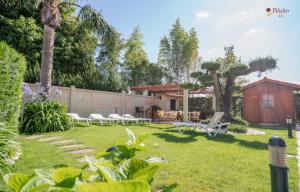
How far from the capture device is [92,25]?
12531 millimetres

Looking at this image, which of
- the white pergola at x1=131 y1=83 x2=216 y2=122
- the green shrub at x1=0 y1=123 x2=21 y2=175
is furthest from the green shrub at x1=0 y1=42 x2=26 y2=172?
the white pergola at x1=131 y1=83 x2=216 y2=122

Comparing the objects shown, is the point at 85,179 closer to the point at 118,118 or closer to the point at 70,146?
the point at 70,146

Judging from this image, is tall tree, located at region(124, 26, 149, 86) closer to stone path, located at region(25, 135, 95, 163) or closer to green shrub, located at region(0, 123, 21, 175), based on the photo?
stone path, located at region(25, 135, 95, 163)

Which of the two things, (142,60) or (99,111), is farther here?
(142,60)

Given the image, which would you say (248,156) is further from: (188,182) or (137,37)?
(137,37)

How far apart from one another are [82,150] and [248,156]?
14.2 feet

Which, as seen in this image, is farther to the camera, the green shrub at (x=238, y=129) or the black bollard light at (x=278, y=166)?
the green shrub at (x=238, y=129)

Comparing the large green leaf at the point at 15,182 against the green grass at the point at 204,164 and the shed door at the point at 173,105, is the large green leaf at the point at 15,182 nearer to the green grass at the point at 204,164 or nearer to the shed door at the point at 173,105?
the green grass at the point at 204,164

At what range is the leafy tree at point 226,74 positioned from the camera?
47.4ft

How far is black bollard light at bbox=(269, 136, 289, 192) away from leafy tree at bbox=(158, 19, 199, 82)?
1401 inches

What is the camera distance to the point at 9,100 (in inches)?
199

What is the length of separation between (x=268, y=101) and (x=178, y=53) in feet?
60.8

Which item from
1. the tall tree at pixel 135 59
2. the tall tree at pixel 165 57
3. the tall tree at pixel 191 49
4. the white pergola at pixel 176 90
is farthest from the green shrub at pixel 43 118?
the tall tree at pixel 191 49

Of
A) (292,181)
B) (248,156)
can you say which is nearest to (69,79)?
(248,156)
